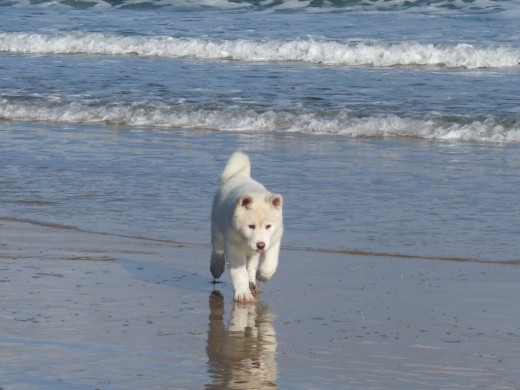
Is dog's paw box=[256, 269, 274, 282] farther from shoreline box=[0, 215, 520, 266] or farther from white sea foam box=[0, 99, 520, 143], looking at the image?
white sea foam box=[0, 99, 520, 143]

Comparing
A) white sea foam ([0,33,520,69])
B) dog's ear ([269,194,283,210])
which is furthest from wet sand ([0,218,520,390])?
white sea foam ([0,33,520,69])

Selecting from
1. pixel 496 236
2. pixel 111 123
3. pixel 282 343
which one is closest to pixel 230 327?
pixel 282 343

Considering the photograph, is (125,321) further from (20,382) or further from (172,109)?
(172,109)

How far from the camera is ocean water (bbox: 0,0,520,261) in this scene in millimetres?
8000

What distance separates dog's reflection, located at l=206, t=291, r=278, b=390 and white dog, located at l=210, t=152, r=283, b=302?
182 mm

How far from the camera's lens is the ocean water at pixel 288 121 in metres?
8.00

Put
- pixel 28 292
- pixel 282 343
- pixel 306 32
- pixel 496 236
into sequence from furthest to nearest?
pixel 306 32
pixel 496 236
pixel 28 292
pixel 282 343

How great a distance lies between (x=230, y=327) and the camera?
17.8 feet

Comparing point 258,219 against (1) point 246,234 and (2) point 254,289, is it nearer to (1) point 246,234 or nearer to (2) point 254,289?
(1) point 246,234

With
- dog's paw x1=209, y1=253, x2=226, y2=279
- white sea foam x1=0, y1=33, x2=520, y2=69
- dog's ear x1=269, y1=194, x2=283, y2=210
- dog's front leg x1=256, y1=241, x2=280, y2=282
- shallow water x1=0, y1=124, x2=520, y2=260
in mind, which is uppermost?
dog's ear x1=269, y1=194, x2=283, y2=210

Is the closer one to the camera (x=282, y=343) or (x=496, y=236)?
(x=282, y=343)

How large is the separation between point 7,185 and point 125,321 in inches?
160

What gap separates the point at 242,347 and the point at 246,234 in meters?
0.84

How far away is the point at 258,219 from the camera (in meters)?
5.71
